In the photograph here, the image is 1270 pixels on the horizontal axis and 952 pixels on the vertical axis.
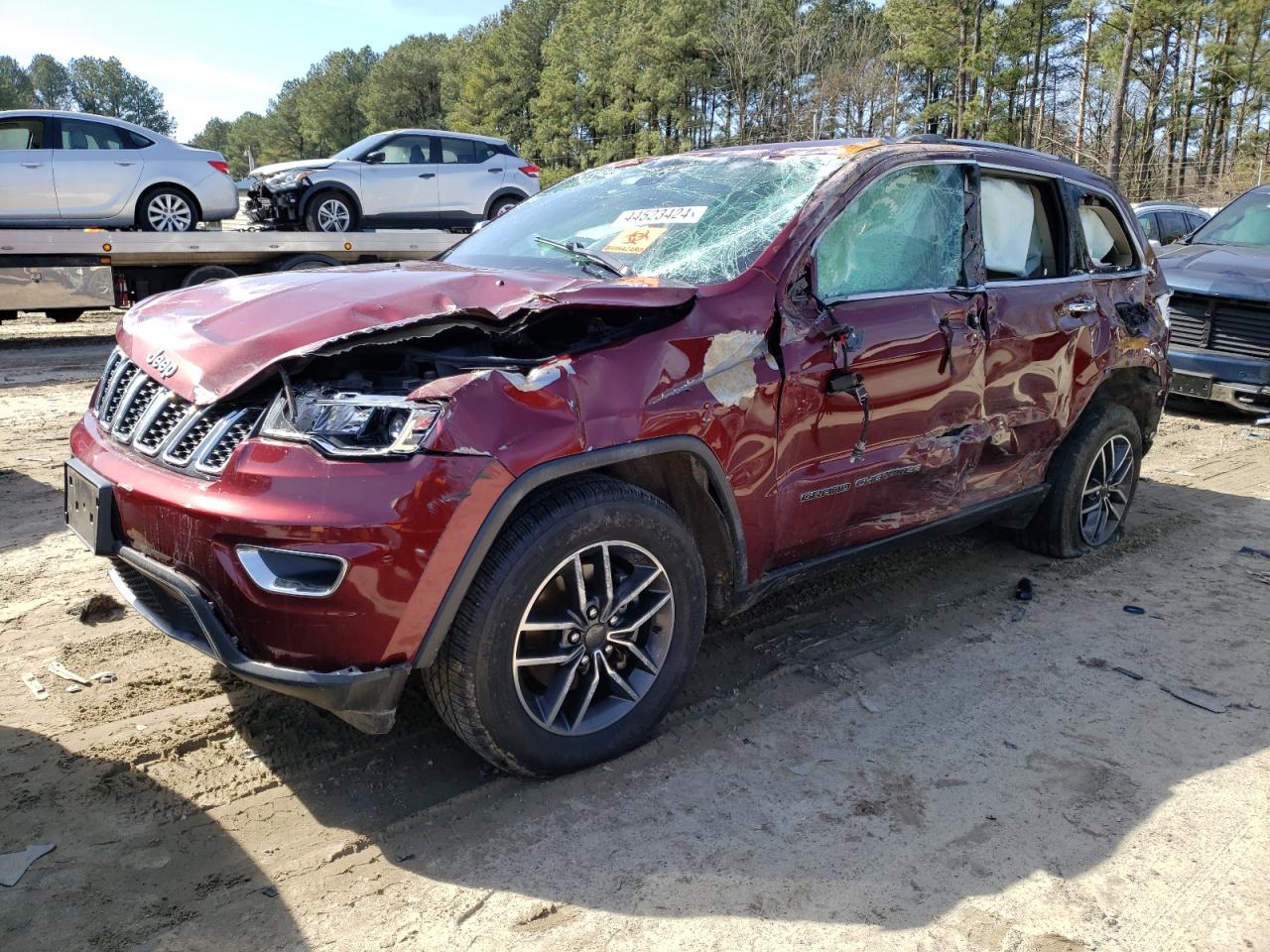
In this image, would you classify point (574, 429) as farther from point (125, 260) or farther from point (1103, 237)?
point (125, 260)

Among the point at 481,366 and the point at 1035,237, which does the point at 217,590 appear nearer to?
the point at 481,366

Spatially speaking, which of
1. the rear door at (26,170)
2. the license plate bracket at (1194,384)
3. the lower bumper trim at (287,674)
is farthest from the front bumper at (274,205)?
the lower bumper trim at (287,674)

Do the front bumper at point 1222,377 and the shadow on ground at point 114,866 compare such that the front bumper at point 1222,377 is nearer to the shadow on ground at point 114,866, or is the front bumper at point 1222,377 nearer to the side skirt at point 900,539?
the side skirt at point 900,539

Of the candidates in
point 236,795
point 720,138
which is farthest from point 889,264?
point 720,138

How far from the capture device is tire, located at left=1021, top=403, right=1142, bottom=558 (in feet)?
15.5

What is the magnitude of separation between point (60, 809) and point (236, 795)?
46 cm

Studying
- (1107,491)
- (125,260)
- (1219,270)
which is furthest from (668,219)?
(125,260)

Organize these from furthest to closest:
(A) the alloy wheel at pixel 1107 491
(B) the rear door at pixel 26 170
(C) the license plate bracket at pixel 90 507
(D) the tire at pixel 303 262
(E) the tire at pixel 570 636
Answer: (D) the tire at pixel 303 262 < (B) the rear door at pixel 26 170 < (A) the alloy wheel at pixel 1107 491 < (C) the license plate bracket at pixel 90 507 < (E) the tire at pixel 570 636

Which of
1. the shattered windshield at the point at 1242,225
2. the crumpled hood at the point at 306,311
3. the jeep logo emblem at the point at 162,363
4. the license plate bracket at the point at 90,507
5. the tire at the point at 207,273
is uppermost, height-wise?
the shattered windshield at the point at 1242,225

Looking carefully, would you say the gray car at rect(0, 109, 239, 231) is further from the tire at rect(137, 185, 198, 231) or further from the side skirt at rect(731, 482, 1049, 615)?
the side skirt at rect(731, 482, 1049, 615)

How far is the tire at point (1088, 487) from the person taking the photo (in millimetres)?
4715

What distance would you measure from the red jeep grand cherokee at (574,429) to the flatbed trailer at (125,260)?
6.81 metres

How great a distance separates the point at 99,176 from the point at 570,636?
10721 millimetres

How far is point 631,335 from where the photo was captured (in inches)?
113
